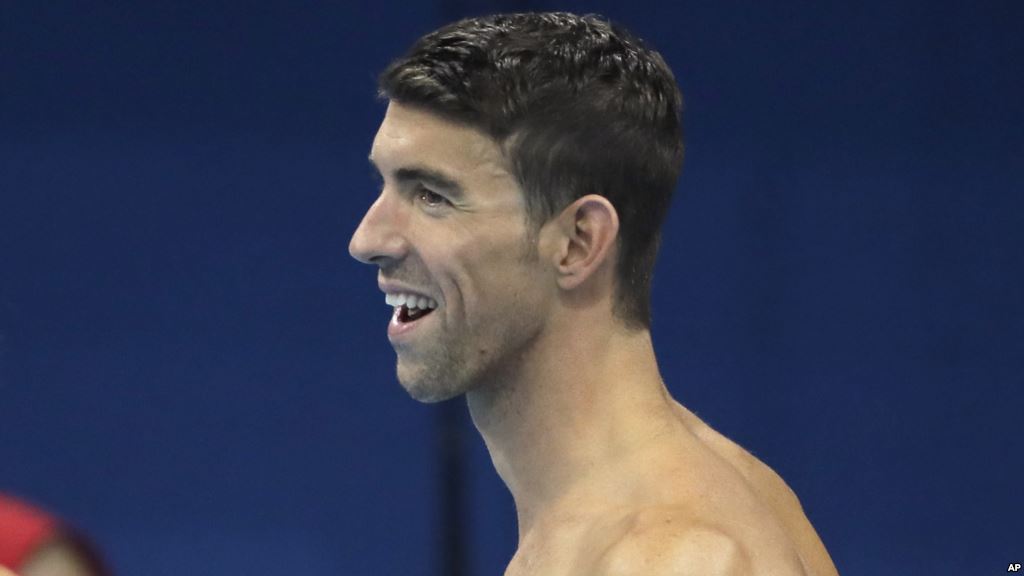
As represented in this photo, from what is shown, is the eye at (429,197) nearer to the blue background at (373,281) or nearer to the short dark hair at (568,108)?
the short dark hair at (568,108)

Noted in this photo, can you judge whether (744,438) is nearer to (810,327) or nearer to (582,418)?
(810,327)

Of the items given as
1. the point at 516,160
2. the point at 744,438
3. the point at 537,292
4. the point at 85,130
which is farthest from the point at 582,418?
the point at 85,130

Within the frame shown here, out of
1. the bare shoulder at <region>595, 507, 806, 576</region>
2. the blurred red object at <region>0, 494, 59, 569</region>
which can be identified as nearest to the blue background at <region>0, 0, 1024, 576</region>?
the bare shoulder at <region>595, 507, 806, 576</region>

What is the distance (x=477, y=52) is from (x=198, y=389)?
1368 millimetres

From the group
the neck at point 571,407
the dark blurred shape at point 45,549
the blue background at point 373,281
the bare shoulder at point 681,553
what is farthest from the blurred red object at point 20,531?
the blue background at point 373,281

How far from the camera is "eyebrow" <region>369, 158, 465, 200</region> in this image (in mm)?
1367

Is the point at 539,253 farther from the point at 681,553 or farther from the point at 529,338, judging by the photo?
the point at 681,553

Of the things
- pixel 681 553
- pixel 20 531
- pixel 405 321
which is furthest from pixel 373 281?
pixel 20 531

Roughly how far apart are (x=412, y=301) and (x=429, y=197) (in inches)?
3.8

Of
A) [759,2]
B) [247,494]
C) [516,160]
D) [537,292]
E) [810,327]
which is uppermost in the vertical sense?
[759,2]

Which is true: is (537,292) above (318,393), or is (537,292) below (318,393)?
above

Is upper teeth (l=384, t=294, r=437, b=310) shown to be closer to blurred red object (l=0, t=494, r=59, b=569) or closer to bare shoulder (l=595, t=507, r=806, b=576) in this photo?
bare shoulder (l=595, t=507, r=806, b=576)

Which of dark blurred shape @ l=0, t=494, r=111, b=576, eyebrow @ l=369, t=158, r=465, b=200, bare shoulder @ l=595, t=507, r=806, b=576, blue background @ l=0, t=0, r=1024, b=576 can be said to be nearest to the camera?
dark blurred shape @ l=0, t=494, r=111, b=576

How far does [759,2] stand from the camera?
262 cm
